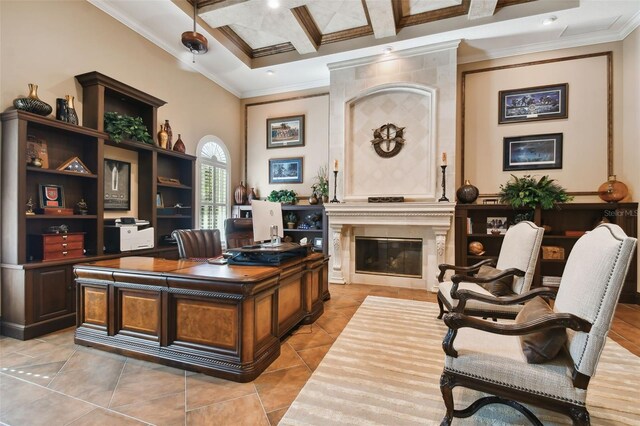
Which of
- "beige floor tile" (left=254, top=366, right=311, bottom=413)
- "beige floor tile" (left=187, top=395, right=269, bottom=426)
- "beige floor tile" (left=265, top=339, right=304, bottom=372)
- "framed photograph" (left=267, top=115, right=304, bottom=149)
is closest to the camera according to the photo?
"beige floor tile" (left=187, top=395, right=269, bottom=426)

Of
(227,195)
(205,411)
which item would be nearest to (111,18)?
(227,195)

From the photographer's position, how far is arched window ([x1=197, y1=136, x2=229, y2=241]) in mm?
5223

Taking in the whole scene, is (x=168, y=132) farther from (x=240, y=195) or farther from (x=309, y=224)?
(x=309, y=224)

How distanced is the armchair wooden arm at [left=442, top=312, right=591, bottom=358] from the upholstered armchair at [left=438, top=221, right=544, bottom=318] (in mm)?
785

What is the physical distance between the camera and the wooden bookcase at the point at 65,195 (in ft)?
8.73

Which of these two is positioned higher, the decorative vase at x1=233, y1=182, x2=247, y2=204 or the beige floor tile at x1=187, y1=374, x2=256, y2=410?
the decorative vase at x1=233, y1=182, x2=247, y2=204

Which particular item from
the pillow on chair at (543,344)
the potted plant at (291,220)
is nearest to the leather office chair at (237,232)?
the potted plant at (291,220)

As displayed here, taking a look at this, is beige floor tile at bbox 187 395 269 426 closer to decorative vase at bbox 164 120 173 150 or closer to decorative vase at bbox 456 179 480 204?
decorative vase at bbox 164 120 173 150

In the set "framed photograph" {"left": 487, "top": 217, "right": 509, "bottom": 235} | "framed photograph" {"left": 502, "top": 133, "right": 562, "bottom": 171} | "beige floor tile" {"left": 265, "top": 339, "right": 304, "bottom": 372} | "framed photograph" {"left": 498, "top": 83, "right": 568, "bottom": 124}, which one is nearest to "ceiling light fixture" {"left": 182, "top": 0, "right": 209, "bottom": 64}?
"beige floor tile" {"left": 265, "top": 339, "right": 304, "bottom": 372}

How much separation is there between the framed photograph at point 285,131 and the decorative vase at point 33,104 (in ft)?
12.1

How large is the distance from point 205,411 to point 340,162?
159 inches

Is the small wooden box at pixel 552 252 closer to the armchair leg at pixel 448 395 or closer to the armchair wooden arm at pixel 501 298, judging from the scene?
the armchair wooden arm at pixel 501 298

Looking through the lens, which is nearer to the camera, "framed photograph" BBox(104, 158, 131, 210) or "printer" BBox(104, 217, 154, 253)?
"printer" BBox(104, 217, 154, 253)

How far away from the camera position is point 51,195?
9.97 ft
